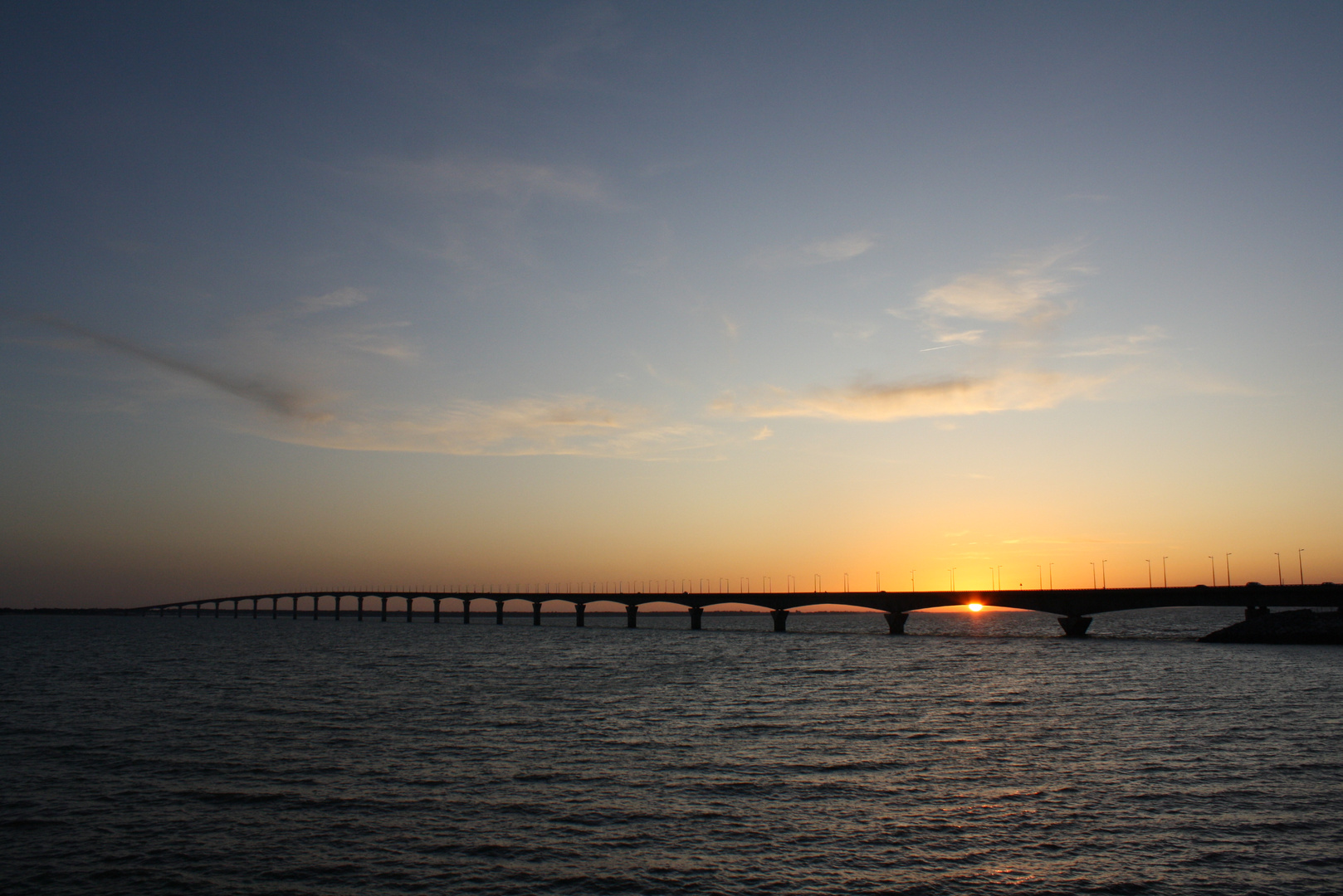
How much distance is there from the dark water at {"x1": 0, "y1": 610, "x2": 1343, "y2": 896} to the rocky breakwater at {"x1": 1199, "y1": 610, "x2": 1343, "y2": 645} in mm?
68265

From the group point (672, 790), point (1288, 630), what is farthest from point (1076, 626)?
point (672, 790)

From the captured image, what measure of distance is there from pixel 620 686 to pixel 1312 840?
5037 cm

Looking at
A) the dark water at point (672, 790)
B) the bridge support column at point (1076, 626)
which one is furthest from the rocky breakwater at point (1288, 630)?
the dark water at point (672, 790)

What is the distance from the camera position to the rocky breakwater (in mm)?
118812

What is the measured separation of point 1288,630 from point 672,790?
132167mm

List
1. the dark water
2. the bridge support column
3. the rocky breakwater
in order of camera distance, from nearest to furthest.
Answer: the dark water, the rocky breakwater, the bridge support column

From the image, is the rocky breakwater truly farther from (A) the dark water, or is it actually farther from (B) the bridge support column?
(A) the dark water

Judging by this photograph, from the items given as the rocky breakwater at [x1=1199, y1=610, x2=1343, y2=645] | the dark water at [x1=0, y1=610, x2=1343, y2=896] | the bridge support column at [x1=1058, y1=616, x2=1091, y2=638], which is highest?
the dark water at [x1=0, y1=610, x2=1343, y2=896]

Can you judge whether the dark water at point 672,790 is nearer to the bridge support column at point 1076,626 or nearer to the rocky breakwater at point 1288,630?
the rocky breakwater at point 1288,630

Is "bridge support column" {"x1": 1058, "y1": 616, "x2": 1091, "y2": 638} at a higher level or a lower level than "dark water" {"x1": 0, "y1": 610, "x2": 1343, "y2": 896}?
lower

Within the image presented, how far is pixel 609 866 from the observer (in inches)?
848

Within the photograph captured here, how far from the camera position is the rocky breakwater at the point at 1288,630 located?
390 feet

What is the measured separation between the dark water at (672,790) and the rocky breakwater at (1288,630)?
224 feet

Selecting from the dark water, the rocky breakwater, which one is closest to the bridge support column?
the rocky breakwater
